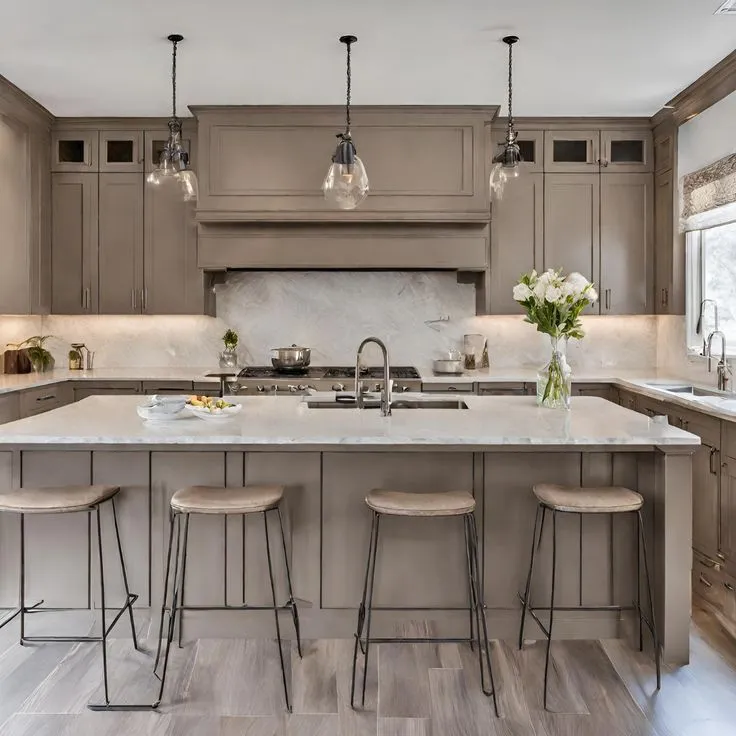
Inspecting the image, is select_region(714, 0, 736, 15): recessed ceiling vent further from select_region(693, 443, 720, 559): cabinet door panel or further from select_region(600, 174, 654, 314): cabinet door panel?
select_region(693, 443, 720, 559): cabinet door panel

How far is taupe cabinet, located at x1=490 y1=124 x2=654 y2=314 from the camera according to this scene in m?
4.89

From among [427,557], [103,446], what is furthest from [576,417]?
[103,446]

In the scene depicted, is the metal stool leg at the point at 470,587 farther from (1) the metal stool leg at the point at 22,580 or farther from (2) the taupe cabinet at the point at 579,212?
(2) the taupe cabinet at the point at 579,212

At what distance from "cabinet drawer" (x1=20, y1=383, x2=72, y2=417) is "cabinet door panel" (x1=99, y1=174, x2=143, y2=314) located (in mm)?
718

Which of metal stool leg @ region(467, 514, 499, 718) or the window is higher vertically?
the window

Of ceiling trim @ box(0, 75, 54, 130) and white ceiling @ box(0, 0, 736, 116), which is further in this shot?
ceiling trim @ box(0, 75, 54, 130)

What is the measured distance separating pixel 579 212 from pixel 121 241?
328 centimetres

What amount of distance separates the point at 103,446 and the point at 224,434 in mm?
503

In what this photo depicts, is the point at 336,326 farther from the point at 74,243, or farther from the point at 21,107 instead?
the point at 21,107

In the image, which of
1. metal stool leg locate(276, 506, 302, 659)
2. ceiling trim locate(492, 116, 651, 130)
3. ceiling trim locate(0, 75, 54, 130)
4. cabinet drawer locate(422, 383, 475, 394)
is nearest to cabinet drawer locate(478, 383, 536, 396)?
cabinet drawer locate(422, 383, 475, 394)

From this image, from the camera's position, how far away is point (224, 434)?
2.41 m

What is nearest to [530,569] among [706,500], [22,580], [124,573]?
[706,500]

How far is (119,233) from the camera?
493 centimetres

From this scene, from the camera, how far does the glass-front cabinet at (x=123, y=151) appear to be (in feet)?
16.1
